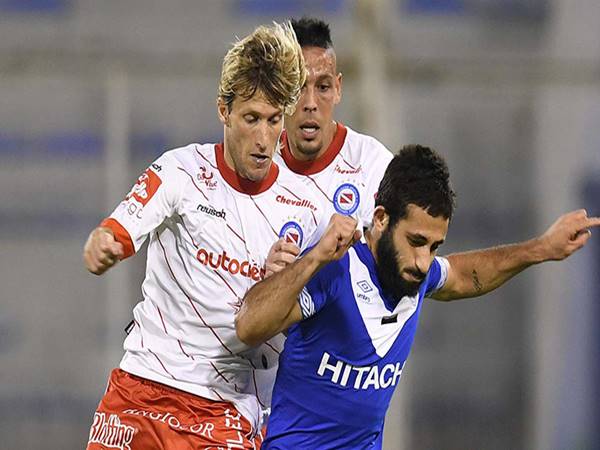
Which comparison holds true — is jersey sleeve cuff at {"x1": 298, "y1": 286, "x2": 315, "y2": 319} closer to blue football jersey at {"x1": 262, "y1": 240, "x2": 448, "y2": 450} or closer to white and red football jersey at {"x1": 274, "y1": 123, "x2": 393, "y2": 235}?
blue football jersey at {"x1": 262, "y1": 240, "x2": 448, "y2": 450}

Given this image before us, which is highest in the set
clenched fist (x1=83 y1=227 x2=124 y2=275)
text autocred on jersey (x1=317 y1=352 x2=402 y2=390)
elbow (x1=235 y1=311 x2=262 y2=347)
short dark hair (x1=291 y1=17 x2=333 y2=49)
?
short dark hair (x1=291 y1=17 x2=333 y2=49)

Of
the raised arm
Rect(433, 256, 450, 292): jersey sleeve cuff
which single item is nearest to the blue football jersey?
the raised arm

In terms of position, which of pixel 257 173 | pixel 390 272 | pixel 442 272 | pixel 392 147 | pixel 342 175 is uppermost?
pixel 392 147

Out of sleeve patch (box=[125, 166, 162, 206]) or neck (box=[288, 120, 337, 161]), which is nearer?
sleeve patch (box=[125, 166, 162, 206])

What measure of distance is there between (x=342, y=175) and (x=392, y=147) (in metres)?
3.80

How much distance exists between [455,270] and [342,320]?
2.26ft

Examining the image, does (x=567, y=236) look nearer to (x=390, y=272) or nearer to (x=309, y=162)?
(x=390, y=272)

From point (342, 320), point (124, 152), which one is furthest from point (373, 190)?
point (124, 152)

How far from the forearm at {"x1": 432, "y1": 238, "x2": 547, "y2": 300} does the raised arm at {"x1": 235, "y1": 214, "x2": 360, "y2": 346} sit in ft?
2.19

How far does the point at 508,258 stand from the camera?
3908 millimetres

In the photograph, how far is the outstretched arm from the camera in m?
3.80

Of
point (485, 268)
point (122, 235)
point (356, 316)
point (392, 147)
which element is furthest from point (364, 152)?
point (392, 147)

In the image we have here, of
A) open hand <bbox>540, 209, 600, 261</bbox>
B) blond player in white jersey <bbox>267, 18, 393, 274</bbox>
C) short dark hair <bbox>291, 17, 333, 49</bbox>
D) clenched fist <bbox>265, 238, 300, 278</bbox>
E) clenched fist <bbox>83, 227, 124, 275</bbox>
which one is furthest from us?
short dark hair <bbox>291, 17, 333, 49</bbox>

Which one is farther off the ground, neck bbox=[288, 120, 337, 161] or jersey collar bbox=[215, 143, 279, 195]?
neck bbox=[288, 120, 337, 161]
